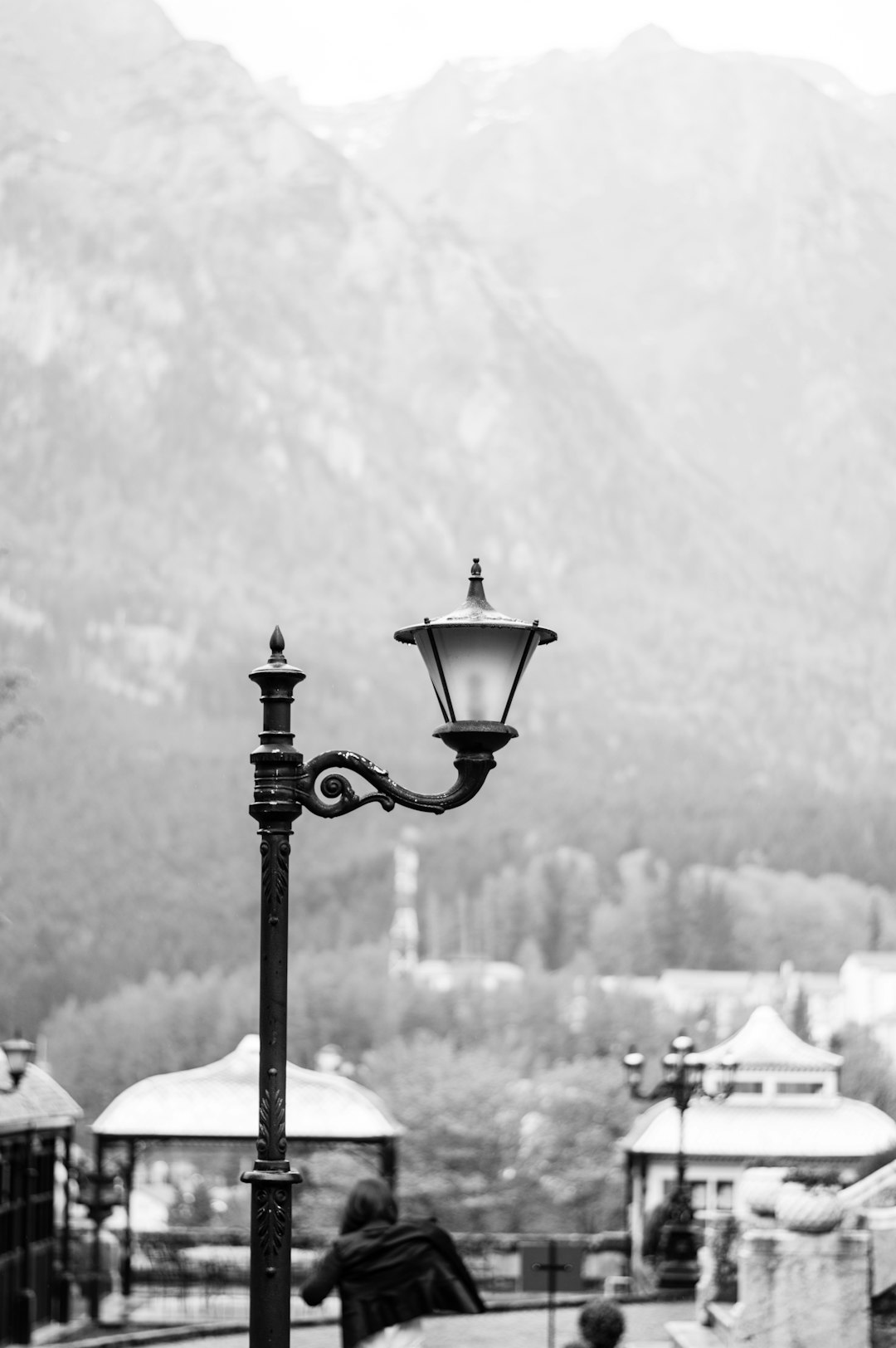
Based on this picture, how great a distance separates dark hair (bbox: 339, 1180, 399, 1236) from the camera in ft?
33.1

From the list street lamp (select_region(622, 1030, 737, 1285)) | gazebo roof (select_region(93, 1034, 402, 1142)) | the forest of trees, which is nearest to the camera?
street lamp (select_region(622, 1030, 737, 1285))

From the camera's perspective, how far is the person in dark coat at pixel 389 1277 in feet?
32.7

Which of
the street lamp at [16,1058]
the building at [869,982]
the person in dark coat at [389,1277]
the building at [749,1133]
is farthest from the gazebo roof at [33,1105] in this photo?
the building at [869,982]

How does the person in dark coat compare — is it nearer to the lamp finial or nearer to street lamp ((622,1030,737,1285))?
the lamp finial

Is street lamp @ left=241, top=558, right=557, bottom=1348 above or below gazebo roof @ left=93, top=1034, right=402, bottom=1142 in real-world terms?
above

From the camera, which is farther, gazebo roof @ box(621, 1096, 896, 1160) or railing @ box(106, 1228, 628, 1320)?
gazebo roof @ box(621, 1096, 896, 1160)

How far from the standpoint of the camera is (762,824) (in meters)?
187

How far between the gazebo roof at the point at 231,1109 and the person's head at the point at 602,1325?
12.0 meters

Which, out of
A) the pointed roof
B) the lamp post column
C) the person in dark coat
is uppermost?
the lamp post column

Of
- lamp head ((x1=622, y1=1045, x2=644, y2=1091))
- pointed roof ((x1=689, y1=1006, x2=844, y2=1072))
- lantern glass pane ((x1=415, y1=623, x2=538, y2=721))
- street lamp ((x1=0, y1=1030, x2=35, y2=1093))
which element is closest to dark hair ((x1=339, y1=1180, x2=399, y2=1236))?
lantern glass pane ((x1=415, y1=623, x2=538, y2=721))

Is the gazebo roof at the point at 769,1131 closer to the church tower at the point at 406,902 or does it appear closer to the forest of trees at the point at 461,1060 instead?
the forest of trees at the point at 461,1060

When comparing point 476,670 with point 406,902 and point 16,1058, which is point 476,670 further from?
point 406,902

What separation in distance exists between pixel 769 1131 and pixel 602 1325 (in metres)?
22.5

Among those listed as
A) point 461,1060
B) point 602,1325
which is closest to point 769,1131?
point 602,1325
